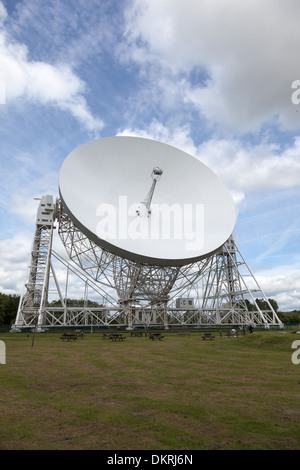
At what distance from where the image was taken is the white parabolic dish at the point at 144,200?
1246 inches

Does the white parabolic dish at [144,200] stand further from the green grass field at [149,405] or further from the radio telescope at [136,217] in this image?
the green grass field at [149,405]

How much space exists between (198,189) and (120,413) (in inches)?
1189

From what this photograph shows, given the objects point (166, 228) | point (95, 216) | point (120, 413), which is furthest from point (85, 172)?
point (120, 413)

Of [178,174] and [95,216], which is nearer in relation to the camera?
[95,216]

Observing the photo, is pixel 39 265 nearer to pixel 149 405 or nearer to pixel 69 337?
pixel 69 337

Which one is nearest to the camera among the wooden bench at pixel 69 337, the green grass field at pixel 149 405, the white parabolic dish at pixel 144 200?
the green grass field at pixel 149 405

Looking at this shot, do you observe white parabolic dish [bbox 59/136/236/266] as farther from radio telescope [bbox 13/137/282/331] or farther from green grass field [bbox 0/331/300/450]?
green grass field [bbox 0/331/300/450]

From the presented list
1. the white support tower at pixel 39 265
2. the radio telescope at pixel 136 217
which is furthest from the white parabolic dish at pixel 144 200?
the white support tower at pixel 39 265

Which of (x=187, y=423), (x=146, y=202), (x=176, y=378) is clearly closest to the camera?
(x=187, y=423)

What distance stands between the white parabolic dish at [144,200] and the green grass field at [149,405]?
1745cm

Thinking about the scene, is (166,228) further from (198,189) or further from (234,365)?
(234,365)

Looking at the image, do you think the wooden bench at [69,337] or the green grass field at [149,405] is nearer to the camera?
the green grass field at [149,405]

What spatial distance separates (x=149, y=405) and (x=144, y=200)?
27141mm

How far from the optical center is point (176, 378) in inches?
474
